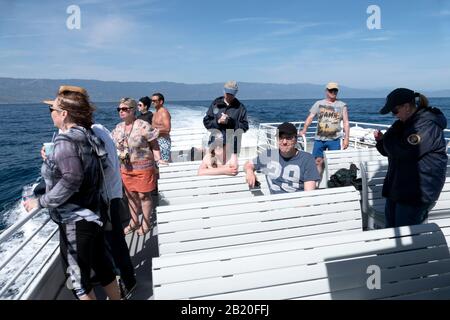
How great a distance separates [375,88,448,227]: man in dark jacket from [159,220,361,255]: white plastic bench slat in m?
0.45

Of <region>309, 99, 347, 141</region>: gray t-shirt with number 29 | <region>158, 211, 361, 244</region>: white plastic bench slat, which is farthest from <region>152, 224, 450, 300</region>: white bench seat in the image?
<region>309, 99, 347, 141</region>: gray t-shirt with number 29

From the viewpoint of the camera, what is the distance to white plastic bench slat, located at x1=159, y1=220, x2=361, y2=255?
7.68 feet

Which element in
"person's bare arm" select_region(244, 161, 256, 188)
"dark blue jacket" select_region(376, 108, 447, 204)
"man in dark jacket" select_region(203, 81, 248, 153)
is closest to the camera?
"dark blue jacket" select_region(376, 108, 447, 204)

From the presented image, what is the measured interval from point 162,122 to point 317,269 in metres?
3.43

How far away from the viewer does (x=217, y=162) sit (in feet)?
12.0

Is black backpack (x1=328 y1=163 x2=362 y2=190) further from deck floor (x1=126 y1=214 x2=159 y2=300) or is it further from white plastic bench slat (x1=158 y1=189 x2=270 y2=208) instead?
deck floor (x1=126 y1=214 x2=159 y2=300)

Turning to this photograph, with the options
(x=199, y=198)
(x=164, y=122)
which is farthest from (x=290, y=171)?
(x=164, y=122)

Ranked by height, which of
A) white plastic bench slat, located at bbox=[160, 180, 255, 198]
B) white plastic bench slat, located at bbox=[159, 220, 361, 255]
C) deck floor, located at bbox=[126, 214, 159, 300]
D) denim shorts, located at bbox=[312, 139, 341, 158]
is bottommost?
deck floor, located at bbox=[126, 214, 159, 300]

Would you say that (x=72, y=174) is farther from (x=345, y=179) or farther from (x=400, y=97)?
(x=345, y=179)

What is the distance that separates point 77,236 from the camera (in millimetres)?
1965

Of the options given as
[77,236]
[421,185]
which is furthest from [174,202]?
[421,185]

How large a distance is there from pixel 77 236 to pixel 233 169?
5.60 feet
